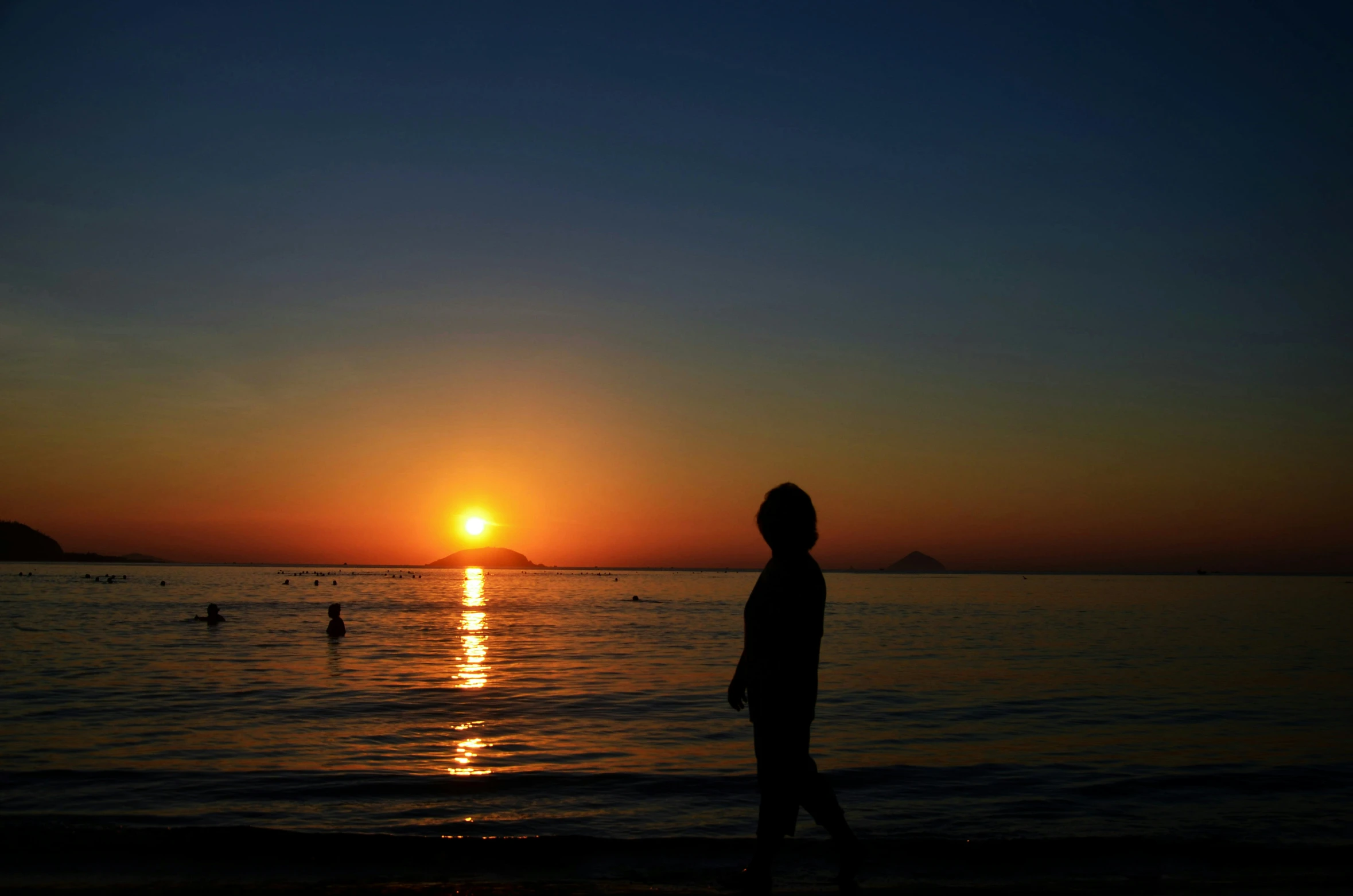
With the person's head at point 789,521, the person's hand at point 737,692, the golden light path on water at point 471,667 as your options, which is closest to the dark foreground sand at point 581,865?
the person's hand at point 737,692

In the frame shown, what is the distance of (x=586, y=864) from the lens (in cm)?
774

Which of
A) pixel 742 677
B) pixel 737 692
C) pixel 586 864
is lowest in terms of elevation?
pixel 586 864

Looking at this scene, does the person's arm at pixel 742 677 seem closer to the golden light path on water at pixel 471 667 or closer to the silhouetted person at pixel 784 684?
the silhouetted person at pixel 784 684

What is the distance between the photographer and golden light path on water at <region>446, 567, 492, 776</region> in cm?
1264

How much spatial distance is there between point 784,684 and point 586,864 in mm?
3023

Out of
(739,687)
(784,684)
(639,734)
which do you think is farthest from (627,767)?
(784,684)

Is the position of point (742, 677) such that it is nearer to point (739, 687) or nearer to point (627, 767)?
point (739, 687)

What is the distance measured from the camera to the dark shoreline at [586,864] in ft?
22.1

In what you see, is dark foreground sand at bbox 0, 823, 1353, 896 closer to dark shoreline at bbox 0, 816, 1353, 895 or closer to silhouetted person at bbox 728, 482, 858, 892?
dark shoreline at bbox 0, 816, 1353, 895

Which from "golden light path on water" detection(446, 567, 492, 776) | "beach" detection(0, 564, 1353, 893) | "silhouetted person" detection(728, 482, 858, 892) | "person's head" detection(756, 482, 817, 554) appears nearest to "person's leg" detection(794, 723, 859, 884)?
"silhouetted person" detection(728, 482, 858, 892)

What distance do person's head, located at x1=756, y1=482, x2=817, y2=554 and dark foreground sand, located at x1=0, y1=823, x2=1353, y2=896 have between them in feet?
8.89

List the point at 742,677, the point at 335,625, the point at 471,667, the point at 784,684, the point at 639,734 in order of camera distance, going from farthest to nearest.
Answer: the point at 335,625 < the point at 471,667 < the point at 639,734 < the point at 742,677 < the point at 784,684

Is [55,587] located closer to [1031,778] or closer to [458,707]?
[458,707]

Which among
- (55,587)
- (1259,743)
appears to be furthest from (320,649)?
(55,587)
